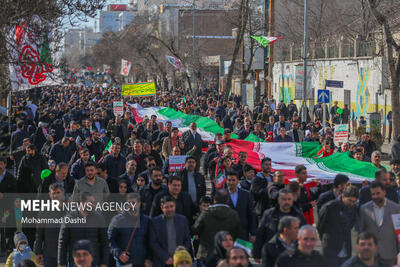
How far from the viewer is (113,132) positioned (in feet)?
63.7

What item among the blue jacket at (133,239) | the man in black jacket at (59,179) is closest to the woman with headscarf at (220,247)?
the blue jacket at (133,239)

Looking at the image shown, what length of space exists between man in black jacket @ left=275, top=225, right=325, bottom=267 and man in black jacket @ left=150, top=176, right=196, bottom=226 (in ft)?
9.71

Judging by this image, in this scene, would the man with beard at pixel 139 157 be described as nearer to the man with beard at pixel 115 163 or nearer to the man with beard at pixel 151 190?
the man with beard at pixel 115 163

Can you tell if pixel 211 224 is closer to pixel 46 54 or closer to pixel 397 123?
pixel 46 54

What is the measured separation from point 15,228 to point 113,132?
8438 millimetres

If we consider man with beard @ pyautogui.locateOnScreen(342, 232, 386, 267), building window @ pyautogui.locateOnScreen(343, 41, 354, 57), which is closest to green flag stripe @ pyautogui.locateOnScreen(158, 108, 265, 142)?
man with beard @ pyautogui.locateOnScreen(342, 232, 386, 267)

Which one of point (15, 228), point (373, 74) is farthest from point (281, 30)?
point (15, 228)

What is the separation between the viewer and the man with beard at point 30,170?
11.4m

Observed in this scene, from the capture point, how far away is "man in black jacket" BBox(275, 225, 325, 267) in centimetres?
621

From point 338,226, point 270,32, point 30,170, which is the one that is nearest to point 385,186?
point 338,226

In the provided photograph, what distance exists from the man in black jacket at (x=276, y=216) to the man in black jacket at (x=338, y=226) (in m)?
0.62

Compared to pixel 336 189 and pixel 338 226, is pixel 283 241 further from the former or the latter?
pixel 336 189

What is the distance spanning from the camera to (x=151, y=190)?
975 cm

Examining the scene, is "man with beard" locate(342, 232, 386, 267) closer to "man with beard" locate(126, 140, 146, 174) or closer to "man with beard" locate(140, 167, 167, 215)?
"man with beard" locate(140, 167, 167, 215)
